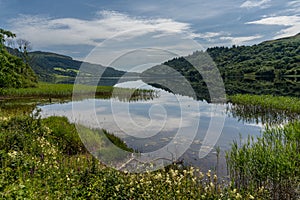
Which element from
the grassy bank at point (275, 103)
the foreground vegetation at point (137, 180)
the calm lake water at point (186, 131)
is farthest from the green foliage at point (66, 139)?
the grassy bank at point (275, 103)

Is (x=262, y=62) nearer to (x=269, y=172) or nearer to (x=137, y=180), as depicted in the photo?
(x=269, y=172)

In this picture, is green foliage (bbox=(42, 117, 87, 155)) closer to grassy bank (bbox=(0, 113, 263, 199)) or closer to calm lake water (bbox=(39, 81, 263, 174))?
calm lake water (bbox=(39, 81, 263, 174))

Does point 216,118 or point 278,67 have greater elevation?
point 278,67

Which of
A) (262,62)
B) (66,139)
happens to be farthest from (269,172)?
(262,62)

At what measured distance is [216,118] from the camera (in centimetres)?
2188

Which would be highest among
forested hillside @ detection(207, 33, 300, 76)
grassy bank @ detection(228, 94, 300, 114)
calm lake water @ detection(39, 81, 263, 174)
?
forested hillside @ detection(207, 33, 300, 76)

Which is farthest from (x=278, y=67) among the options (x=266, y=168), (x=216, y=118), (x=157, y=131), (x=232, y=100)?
(x=266, y=168)

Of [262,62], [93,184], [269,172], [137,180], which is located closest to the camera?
[93,184]

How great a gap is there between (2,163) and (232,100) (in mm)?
28118

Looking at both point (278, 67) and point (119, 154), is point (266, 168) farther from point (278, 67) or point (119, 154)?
point (278, 67)

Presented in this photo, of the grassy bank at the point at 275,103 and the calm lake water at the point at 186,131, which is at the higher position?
the grassy bank at the point at 275,103

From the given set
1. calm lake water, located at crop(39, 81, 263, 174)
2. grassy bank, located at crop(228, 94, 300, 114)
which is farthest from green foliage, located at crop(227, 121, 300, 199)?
grassy bank, located at crop(228, 94, 300, 114)

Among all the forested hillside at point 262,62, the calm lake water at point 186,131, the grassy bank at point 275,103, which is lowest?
the calm lake water at point 186,131

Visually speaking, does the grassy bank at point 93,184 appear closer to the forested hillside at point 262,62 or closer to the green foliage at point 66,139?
the green foliage at point 66,139
